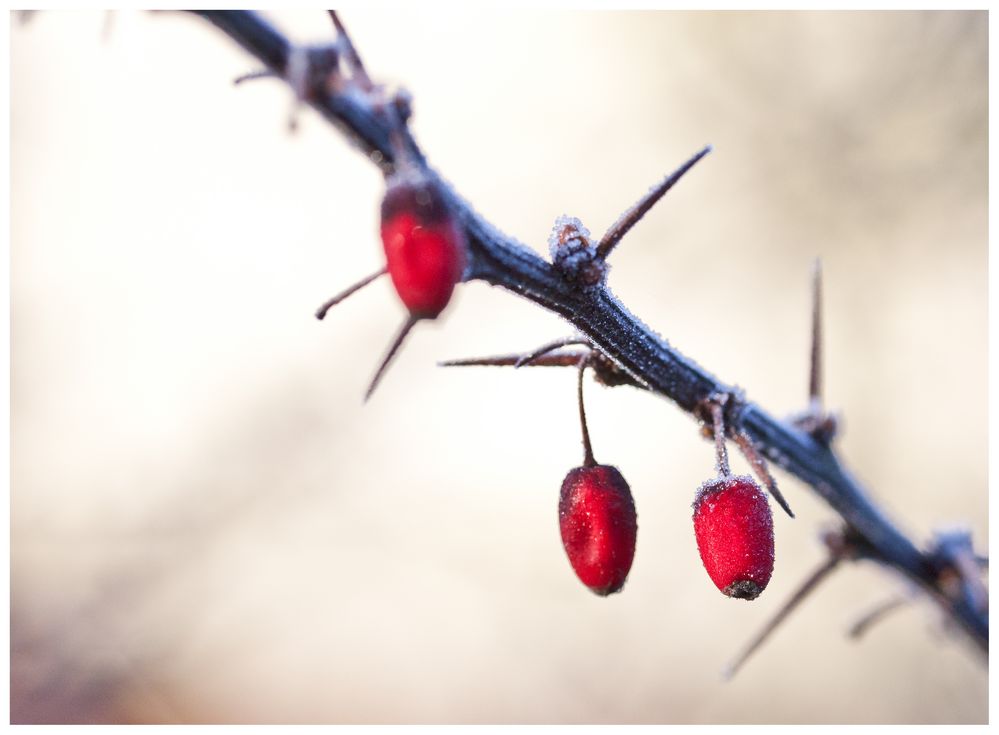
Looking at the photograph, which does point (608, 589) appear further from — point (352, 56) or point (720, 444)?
point (352, 56)

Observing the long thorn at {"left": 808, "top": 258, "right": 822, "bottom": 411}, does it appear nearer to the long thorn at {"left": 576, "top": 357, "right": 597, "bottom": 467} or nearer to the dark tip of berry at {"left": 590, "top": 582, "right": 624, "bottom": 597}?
the long thorn at {"left": 576, "top": 357, "right": 597, "bottom": 467}

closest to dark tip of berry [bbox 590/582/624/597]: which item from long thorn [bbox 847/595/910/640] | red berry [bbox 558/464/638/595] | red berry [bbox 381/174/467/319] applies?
red berry [bbox 558/464/638/595]

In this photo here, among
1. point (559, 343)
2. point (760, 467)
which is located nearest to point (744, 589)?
point (760, 467)

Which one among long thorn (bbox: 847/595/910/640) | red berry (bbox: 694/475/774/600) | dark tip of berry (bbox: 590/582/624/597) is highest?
red berry (bbox: 694/475/774/600)

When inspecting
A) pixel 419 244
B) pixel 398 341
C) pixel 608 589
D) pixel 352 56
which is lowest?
pixel 608 589

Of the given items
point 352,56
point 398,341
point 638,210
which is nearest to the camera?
point 352,56

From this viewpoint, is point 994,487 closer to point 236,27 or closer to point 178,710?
point 236,27

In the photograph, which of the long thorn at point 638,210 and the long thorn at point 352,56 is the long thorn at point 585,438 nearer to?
the long thorn at point 638,210
